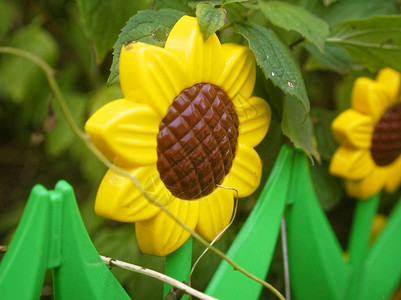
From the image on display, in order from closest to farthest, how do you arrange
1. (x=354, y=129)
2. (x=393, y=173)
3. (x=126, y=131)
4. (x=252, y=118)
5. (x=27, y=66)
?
(x=126, y=131) < (x=252, y=118) < (x=354, y=129) < (x=393, y=173) < (x=27, y=66)

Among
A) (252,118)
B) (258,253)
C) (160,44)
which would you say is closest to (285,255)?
(258,253)

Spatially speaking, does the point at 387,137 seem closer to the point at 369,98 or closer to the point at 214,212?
the point at 369,98

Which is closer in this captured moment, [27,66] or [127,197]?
[127,197]

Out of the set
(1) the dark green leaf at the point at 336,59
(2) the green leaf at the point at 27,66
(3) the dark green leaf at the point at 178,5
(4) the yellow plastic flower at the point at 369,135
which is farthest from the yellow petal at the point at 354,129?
(2) the green leaf at the point at 27,66

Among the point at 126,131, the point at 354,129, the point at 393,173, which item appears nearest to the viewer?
the point at 126,131

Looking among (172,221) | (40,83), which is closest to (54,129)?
(40,83)

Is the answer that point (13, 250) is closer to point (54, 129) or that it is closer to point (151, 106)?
point (151, 106)
